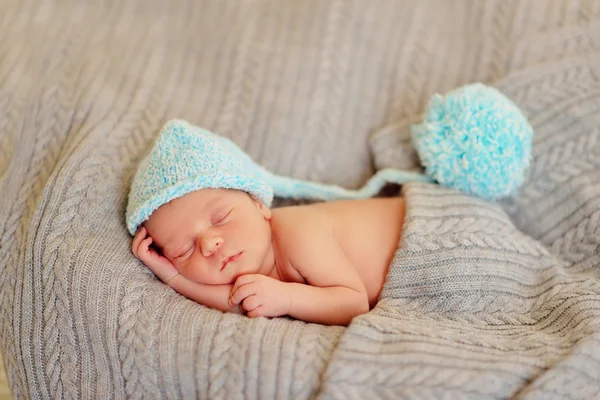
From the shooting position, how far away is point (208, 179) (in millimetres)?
1151

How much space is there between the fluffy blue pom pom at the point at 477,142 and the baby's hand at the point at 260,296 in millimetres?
487

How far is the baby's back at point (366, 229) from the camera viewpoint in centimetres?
126

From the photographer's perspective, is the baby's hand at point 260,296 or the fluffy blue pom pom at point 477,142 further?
the fluffy blue pom pom at point 477,142

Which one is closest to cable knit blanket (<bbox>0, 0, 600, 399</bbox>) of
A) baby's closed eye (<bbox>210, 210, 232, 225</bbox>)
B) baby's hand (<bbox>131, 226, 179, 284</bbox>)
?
baby's hand (<bbox>131, 226, 179, 284</bbox>)

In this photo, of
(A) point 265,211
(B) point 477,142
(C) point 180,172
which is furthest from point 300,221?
(B) point 477,142

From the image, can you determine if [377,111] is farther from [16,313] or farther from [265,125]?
[16,313]

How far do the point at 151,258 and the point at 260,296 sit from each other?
0.25 metres

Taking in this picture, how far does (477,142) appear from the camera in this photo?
4.22ft

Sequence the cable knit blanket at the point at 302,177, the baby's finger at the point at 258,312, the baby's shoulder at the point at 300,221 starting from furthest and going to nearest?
the baby's shoulder at the point at 300,221, the baby's finger at the point at 258,312, the cable knit blanket at the point at 302,177

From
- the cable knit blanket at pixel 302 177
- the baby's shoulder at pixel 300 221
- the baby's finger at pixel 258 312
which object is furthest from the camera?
the baby's shoulder at pixel 300 221

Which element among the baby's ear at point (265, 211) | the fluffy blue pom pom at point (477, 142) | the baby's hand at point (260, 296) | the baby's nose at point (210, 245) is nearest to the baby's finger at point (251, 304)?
the baby's hand at point (260, 296)

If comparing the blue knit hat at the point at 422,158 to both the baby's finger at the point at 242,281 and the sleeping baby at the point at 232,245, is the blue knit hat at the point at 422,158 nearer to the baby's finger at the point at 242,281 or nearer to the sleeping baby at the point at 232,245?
the sleeping baby at the point at 232,245

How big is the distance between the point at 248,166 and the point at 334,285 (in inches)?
13.6

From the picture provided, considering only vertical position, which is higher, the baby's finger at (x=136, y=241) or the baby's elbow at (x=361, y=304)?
the baby's finger at (x=136, y=241)
